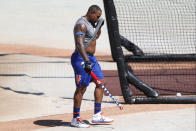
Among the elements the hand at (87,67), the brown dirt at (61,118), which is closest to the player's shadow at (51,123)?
the brown dirt at (61,118)

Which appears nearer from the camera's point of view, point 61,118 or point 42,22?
point 61,118

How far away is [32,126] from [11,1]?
21294 mm

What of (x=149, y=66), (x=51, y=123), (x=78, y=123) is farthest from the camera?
(x=149, y=66)

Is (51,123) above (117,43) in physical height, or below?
below

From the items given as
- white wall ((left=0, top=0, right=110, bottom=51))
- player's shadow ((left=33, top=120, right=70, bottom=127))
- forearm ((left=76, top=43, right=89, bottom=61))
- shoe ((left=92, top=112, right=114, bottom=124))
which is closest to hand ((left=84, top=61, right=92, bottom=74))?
forearm ((left=76, top=43, right=89, bottom=61))

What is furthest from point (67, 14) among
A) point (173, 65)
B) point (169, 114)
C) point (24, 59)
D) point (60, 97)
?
point (169, 114)

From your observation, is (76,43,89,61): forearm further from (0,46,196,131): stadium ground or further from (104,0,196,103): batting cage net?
(104,0,196,103): batting cage net

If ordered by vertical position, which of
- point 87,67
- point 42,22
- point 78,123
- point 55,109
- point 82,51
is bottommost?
point 55,109

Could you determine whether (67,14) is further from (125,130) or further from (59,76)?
(125,130)

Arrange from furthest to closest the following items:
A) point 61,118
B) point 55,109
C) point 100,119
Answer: point 55,109, point 61,118, point 100,119

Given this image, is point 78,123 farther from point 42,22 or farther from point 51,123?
point 42,22

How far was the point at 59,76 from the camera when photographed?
38.9 feet

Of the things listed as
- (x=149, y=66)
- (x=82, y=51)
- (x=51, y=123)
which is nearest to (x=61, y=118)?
(x=51, y=123)

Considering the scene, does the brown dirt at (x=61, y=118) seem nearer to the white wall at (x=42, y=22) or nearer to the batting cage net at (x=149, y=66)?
the batting cage net at (x=149, y=66)
